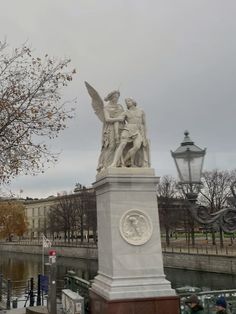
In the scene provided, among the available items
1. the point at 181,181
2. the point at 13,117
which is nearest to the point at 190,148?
the point at 181,181

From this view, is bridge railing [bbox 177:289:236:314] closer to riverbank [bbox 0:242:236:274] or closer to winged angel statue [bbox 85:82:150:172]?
winged angel statue [bbox 85:82:150:172]

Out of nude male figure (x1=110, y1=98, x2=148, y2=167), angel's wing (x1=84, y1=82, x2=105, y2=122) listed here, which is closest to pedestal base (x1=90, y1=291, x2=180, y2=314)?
nude male figure (x1=110, y1=98, x2=148, y2=167)

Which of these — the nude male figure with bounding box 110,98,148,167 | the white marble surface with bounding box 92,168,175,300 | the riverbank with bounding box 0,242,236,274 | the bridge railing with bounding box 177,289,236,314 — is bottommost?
the riverbank with bounding box 0,242,236,274

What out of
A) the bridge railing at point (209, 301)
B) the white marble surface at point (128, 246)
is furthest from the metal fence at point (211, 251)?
the white marble surface at point (128, 246)

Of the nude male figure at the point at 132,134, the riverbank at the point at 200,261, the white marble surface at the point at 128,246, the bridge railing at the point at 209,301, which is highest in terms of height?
the nude male figure at the point at 132,134

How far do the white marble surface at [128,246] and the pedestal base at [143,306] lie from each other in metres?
0.12

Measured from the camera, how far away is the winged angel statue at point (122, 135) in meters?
11.1

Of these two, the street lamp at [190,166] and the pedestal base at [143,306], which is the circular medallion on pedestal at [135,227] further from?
the street lamp at [190,166]

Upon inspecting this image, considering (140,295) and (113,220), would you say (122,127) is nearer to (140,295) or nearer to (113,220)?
(113,220)

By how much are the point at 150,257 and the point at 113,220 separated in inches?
49.9

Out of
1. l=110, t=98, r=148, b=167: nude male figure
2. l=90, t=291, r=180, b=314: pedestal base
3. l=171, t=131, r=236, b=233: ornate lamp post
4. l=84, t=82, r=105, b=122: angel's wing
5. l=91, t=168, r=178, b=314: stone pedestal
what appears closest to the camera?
l=171, t=131, r=236, b=233: ornate lamp post

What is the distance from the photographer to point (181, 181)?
6.71 m

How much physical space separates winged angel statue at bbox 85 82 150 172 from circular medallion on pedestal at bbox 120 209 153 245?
1330 millimetres

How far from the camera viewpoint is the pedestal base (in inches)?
376
